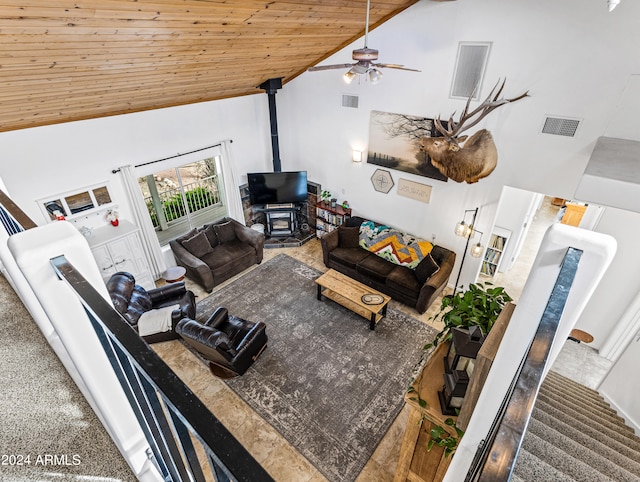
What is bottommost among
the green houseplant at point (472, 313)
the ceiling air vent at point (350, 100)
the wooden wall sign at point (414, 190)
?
the wooden wall sign at point (414, 190)

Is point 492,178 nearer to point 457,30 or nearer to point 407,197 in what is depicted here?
point 407,197

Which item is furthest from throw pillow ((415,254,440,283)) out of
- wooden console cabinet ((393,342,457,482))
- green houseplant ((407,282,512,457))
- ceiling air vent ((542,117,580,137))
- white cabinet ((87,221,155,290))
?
white cabinet ((87,221,155,290))

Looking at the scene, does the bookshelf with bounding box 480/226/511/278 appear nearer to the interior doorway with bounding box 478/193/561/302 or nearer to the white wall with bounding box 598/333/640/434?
the interior doorway with bounding box 478/193/561/302

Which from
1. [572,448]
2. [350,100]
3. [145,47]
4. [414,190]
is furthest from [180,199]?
[572,448]

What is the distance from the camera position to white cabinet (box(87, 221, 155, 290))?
520 cm

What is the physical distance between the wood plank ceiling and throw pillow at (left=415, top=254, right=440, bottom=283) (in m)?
3.81

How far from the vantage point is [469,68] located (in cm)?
470

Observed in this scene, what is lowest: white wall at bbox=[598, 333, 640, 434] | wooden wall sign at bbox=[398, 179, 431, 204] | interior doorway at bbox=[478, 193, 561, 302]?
interior doorway at bbox=[478, 193, 561, 302]

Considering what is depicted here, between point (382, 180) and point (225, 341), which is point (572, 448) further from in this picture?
point (382, 180)

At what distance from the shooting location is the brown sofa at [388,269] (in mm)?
5383

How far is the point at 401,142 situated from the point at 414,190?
86 centimetres

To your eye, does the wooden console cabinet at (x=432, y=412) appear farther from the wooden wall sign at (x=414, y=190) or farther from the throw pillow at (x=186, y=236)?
the throw pillow at (x=186, y=236)

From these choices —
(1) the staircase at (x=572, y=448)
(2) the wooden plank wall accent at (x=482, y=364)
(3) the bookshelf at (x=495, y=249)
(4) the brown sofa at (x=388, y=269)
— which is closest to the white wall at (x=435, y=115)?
(4) the brown sofa at (x=388, y=269)

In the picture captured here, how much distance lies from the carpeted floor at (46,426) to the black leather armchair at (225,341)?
7.73 feet
